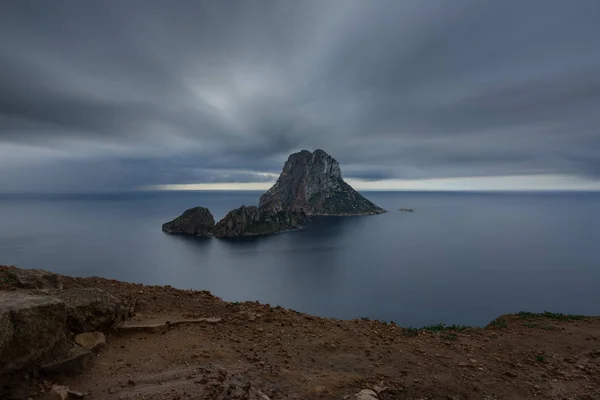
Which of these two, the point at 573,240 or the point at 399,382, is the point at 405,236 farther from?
the point at 399,382

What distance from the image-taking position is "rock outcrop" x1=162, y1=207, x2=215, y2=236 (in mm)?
185500

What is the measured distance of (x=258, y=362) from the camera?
36.0ft

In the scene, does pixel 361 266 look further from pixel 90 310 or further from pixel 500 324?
pixel 90 310

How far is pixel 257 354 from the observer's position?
38.0ft

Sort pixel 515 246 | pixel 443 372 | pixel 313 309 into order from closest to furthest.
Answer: pixel 443 372 → pixel 313 309 → pixel 515 246

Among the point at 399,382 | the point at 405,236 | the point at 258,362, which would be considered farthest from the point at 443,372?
the point at 405,236

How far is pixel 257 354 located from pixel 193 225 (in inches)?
7294

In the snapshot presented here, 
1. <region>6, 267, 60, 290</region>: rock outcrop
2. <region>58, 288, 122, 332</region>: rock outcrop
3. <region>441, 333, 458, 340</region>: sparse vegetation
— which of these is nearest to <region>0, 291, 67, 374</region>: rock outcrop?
<region>58, 288, 122, 332</region>: rock outcrop

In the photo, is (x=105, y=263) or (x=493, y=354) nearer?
(x=493, y=354)

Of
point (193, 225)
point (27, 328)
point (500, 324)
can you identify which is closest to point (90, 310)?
point (27, 328)

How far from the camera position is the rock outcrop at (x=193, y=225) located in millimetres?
185500

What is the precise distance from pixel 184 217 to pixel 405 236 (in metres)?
127

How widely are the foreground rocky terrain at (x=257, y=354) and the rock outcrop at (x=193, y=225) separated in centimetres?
17536

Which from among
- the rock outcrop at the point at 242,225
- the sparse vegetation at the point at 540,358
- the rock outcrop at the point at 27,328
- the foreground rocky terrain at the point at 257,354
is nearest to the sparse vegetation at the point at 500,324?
the foreground rocky terrain at the point at 257,354
